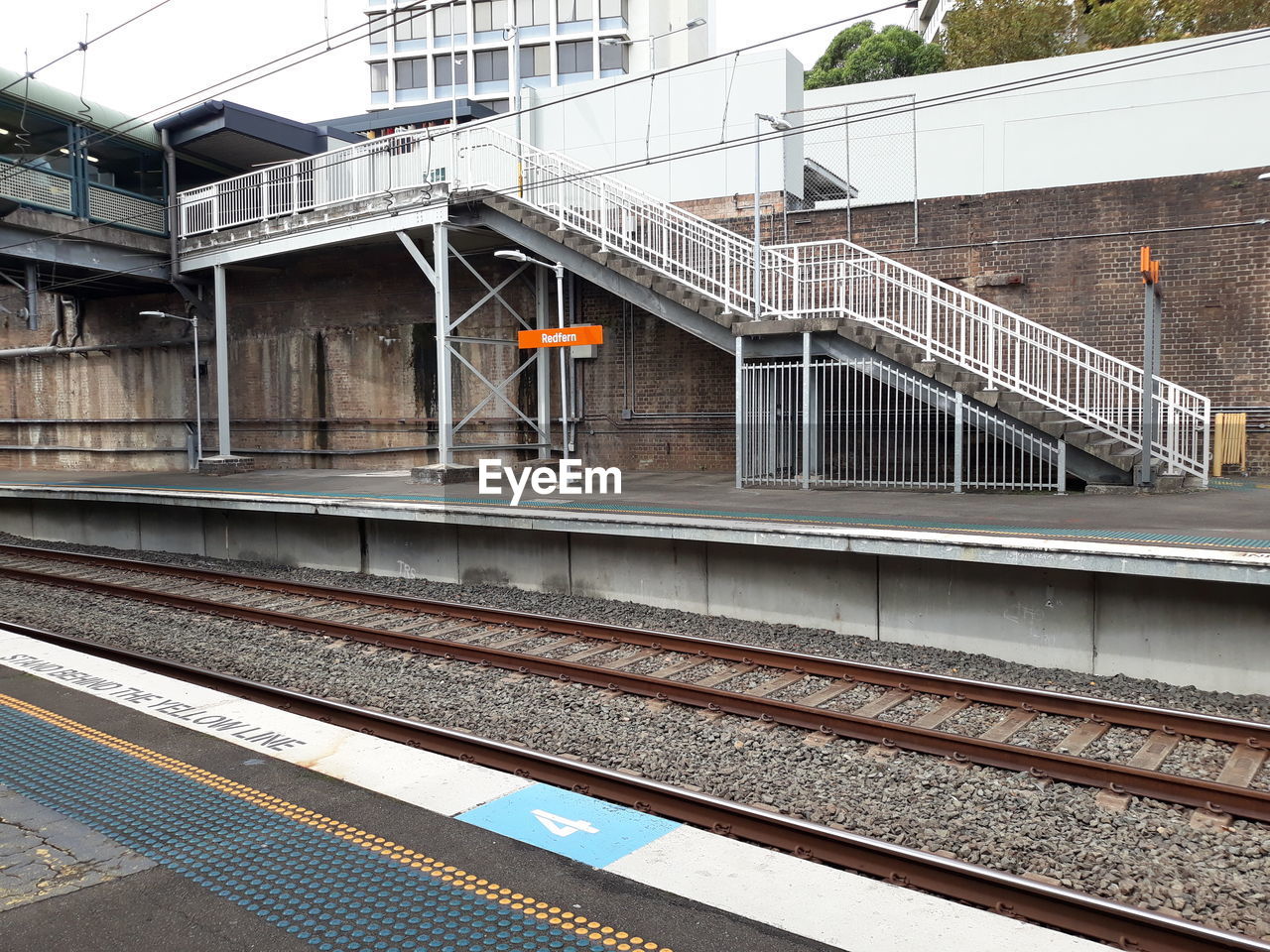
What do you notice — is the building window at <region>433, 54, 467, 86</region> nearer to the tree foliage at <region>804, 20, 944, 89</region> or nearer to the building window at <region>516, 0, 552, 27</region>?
the building window at <region>516, 0, 552, 27</region>

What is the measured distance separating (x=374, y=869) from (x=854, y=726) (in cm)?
366

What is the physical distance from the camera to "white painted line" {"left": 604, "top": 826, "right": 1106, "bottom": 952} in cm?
312

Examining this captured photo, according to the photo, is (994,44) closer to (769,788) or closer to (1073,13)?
(1073,13)

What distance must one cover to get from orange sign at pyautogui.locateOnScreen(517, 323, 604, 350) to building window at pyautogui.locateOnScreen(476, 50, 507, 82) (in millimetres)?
50262

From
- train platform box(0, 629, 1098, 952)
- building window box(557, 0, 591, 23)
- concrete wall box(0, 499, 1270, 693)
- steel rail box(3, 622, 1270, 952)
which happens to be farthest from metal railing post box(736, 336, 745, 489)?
building window box(557, 0, 591, 23)

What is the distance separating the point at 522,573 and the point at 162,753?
7.26 metres

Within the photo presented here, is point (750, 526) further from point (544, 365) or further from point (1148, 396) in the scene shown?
point (544, 365)

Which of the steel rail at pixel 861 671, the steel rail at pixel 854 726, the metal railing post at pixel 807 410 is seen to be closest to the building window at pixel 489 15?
the metal railing post at pixel 807 410

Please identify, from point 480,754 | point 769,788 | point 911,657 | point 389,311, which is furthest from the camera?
point 389,311

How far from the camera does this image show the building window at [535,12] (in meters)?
60.5

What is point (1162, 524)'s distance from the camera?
29.8ft

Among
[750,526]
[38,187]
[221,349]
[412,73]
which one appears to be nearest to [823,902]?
[750,526]

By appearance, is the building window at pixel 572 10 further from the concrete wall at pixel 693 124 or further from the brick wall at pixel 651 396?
the brick wall at pixel 651 396

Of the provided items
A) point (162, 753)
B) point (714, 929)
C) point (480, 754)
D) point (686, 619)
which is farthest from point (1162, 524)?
point (162, 753)
